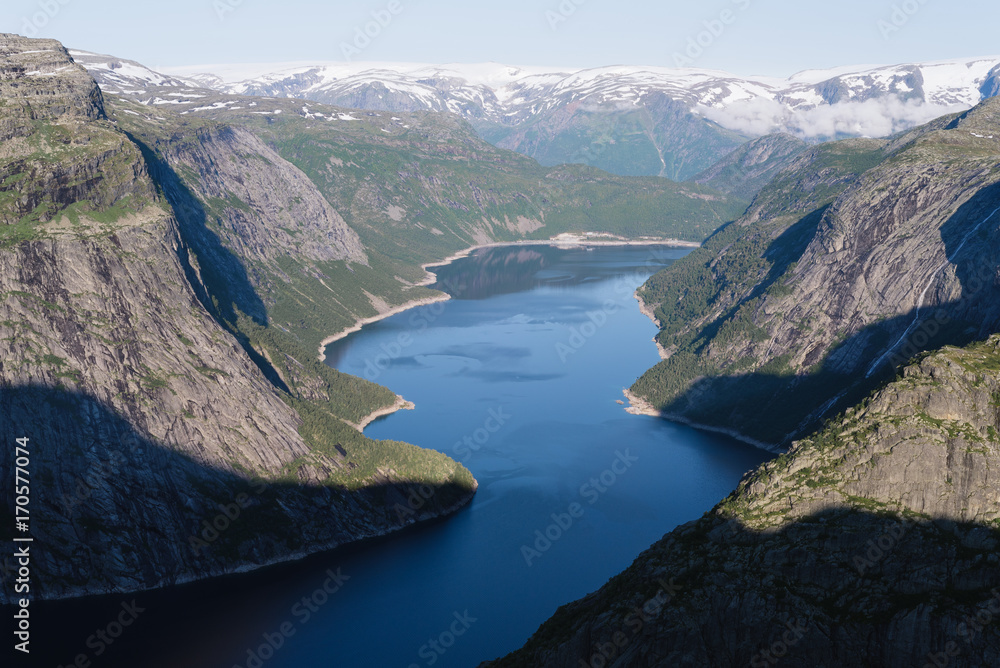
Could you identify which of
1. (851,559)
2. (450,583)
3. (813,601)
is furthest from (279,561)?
(851,559)

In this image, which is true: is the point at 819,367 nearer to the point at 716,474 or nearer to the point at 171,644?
the point at 716,474

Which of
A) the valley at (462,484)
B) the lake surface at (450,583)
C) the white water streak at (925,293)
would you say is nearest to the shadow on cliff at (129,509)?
the valley at (462,484)

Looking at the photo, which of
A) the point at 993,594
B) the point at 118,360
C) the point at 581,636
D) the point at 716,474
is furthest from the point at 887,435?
the point at 118,360

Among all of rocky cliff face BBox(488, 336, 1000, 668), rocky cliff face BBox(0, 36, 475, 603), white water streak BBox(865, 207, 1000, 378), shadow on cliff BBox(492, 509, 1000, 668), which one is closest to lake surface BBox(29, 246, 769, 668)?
rocky cliff face BBox(0, 36, 475, 603)

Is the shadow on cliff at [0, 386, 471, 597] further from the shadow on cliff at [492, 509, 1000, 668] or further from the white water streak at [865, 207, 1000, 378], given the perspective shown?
the white water streak at [865, 207, 1000, 378]

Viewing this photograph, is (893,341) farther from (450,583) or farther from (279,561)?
(279,561)
